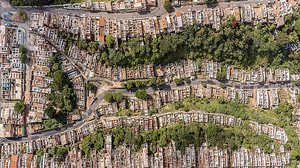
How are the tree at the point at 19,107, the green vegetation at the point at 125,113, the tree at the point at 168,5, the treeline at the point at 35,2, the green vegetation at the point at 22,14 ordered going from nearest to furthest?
the treeline at the point at 35,2
the green vegetation at the point at 22,14
the tree at the point at 19,107
the tree at the point at 168,5
the green vegetation at the point at 125,113

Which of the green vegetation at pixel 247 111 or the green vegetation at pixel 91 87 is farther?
the green vegetation at pixel 247 111

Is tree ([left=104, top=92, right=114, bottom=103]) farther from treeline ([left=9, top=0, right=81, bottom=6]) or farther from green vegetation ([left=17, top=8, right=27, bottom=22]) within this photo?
green vegetation ([left=17, top=8, right=27, bottom=22])

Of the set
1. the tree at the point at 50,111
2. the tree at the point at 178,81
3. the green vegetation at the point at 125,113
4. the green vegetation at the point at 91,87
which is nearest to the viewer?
the tree at the point at 50,111

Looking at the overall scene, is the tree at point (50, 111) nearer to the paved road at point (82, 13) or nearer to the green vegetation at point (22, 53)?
the paved road at point (82, 13)

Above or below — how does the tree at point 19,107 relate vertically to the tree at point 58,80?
below

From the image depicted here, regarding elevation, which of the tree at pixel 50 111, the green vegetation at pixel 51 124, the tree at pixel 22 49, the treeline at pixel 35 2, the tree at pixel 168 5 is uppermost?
the treeline at pixel 35 2

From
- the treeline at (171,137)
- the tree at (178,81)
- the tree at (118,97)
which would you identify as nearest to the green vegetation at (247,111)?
the tree at (178,81)
